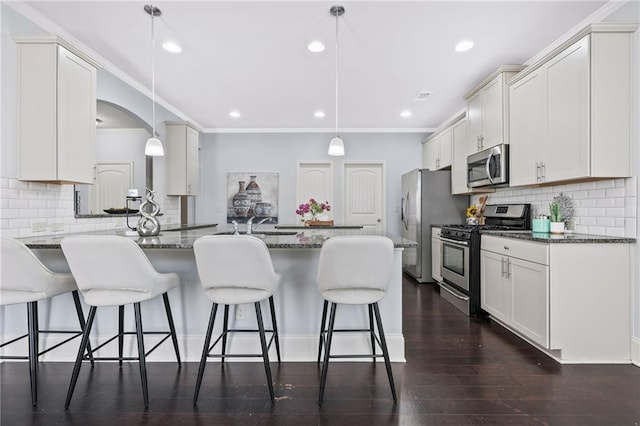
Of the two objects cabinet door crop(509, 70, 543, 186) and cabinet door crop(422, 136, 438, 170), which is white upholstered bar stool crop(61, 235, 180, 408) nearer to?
cabinet door crop(509, 70, 543, 186)

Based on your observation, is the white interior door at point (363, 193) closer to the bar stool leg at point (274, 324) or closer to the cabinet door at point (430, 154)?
the cabinet door at point (430, 154)

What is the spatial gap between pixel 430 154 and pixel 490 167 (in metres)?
2.28

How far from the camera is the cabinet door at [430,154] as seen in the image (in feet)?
18.2

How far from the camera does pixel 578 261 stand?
7.82 feet

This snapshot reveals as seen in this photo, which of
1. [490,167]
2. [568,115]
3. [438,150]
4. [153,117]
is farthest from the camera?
[438,150]

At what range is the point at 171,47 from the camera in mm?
3094

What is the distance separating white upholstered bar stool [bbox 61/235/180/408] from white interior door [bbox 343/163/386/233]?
4580 mm

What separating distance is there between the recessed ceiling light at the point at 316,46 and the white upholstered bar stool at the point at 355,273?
2.01 m

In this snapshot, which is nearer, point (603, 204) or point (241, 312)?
point (241, 312)

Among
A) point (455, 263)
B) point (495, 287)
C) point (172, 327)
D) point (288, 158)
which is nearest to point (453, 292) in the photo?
point (455, 263)

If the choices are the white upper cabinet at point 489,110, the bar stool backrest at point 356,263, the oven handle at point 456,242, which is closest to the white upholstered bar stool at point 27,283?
the bar stool backrest at point 356,263

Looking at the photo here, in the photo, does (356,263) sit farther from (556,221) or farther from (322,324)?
(556,221)

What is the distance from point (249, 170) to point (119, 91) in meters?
2.79

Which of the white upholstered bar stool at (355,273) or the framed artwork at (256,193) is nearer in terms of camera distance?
the white upholstered bar stool at (355,273)
